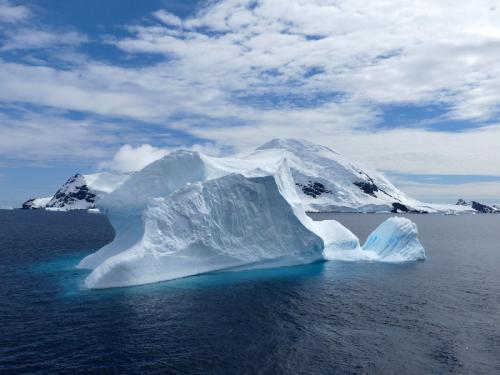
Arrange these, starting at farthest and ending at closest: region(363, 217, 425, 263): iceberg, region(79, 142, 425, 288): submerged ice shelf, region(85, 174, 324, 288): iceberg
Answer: region(363, 217, 425, 263): iceberg, region(79, 142, 425, 288): submerged ice shelf, region(85, 174, 324, 288): iceberg

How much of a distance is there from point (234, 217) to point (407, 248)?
884 inches

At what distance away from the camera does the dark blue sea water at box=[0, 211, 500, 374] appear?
19.0 metres

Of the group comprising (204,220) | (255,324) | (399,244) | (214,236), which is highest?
(204,220)

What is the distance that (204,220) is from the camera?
37.5m

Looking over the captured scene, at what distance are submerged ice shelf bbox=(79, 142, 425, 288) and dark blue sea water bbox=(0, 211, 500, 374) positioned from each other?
2.18 metres

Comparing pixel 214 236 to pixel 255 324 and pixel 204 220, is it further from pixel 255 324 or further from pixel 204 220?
pixel 255 324

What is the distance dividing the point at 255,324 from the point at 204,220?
14.9m

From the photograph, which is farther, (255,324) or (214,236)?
(214,236)

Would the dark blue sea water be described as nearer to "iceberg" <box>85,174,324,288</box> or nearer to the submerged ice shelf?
"iceberg" <box>85,174,324,288</box>

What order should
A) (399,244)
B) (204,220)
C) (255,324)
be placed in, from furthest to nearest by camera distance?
(399,244) < (204,220) < (255,324)

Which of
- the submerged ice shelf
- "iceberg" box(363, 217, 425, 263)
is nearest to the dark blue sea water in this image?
the submerged ice shelf

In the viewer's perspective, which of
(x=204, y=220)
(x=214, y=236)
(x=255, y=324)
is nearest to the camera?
(x=255, y=324)

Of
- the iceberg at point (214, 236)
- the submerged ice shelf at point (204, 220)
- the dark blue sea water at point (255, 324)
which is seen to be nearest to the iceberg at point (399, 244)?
the submerged ice shelf at point (204, 220)

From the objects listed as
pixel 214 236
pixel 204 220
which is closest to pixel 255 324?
pixel 214 236
